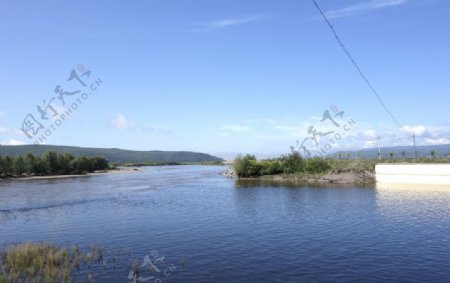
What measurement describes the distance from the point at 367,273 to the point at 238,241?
13.3 metres

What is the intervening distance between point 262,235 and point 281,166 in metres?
92.0

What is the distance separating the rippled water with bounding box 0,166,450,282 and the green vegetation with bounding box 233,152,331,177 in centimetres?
5217

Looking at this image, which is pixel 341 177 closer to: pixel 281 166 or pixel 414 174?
pixel 414 174

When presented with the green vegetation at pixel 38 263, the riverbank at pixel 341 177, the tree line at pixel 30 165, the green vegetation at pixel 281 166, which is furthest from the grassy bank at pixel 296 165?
the tree line at pixel 30 165

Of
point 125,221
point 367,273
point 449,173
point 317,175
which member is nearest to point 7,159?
point 317,175

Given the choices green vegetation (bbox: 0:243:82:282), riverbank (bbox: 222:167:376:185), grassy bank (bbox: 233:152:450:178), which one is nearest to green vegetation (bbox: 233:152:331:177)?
grassy bank (bbox: 233:152:450:178)

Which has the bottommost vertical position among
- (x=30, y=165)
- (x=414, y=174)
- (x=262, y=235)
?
(x=262, y=235)

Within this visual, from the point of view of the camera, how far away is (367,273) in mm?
28109

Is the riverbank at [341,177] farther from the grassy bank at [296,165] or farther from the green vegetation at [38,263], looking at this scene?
the green vegetation at [38,263]

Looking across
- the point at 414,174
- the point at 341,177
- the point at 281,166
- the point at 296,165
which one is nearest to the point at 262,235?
the point at 414,174

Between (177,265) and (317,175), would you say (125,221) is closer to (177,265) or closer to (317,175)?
(177,265)

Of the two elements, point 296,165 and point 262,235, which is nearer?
point 262,235

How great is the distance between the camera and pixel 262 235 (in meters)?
41.2

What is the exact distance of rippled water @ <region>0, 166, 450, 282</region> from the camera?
28.9 m
